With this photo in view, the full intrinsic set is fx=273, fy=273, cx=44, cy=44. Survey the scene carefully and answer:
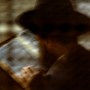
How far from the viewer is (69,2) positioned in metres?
0.68

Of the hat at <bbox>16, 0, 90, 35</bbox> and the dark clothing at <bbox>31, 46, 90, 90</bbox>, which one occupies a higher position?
the hat at <bbox>16, 0, 90, 35</bbox>

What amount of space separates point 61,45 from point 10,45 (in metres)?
0.19

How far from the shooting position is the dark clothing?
2.13 feet

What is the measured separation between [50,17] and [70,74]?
15 centimetres

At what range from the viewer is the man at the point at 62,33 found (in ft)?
2.15

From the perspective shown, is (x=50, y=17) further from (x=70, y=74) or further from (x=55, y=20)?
(x=70, y=74)

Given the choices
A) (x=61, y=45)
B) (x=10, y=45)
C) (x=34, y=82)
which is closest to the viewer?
(x=34, y=82)

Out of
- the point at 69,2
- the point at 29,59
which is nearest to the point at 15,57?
the point at 29,59

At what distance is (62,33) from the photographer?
692 millimetres

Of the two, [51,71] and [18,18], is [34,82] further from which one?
[18,18]

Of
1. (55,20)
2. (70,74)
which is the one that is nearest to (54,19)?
(55,20)

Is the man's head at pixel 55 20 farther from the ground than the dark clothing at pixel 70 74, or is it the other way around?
the man's head at pixel 55 20

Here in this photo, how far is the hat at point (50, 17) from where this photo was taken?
0.66m

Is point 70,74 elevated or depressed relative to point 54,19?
depressed
